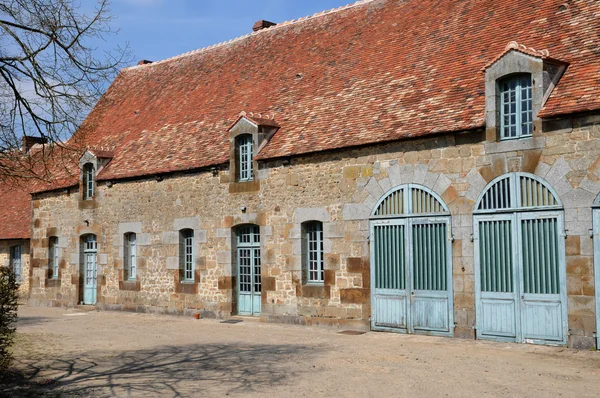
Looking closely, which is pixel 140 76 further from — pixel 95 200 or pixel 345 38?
pixel 345 38

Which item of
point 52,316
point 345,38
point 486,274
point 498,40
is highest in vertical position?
point 345,38

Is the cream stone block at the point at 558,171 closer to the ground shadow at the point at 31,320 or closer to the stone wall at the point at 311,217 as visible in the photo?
the stone wall at the point at 311,217

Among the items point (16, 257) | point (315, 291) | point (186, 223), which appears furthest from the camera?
point (16, 257)

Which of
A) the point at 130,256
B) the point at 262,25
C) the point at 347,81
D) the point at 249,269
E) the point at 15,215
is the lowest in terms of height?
the point at 249,269

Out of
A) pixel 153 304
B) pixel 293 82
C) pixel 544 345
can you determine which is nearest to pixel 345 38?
pixel 293 82

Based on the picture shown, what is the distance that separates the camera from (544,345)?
37.0 feet

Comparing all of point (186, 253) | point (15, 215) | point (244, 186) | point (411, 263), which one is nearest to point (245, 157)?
point (244, 186)

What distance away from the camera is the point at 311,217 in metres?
14.9

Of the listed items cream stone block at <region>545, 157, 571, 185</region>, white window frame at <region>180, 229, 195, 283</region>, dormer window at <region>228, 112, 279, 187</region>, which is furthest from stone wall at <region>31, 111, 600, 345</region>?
white window frame at <region>180, 229, 195, 283</region>

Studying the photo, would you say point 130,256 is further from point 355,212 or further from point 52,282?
point 355,212

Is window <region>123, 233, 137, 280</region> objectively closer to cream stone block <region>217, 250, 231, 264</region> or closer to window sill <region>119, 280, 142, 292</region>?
window sill <region>119, 280, 142, 292</region>

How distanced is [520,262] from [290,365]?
446 centimetres

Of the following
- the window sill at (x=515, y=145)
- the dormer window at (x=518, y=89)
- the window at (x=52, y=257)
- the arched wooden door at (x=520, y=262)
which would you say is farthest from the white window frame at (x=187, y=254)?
the dormer window at (x=518, y=89)

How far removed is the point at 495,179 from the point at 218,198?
24.3 feet
